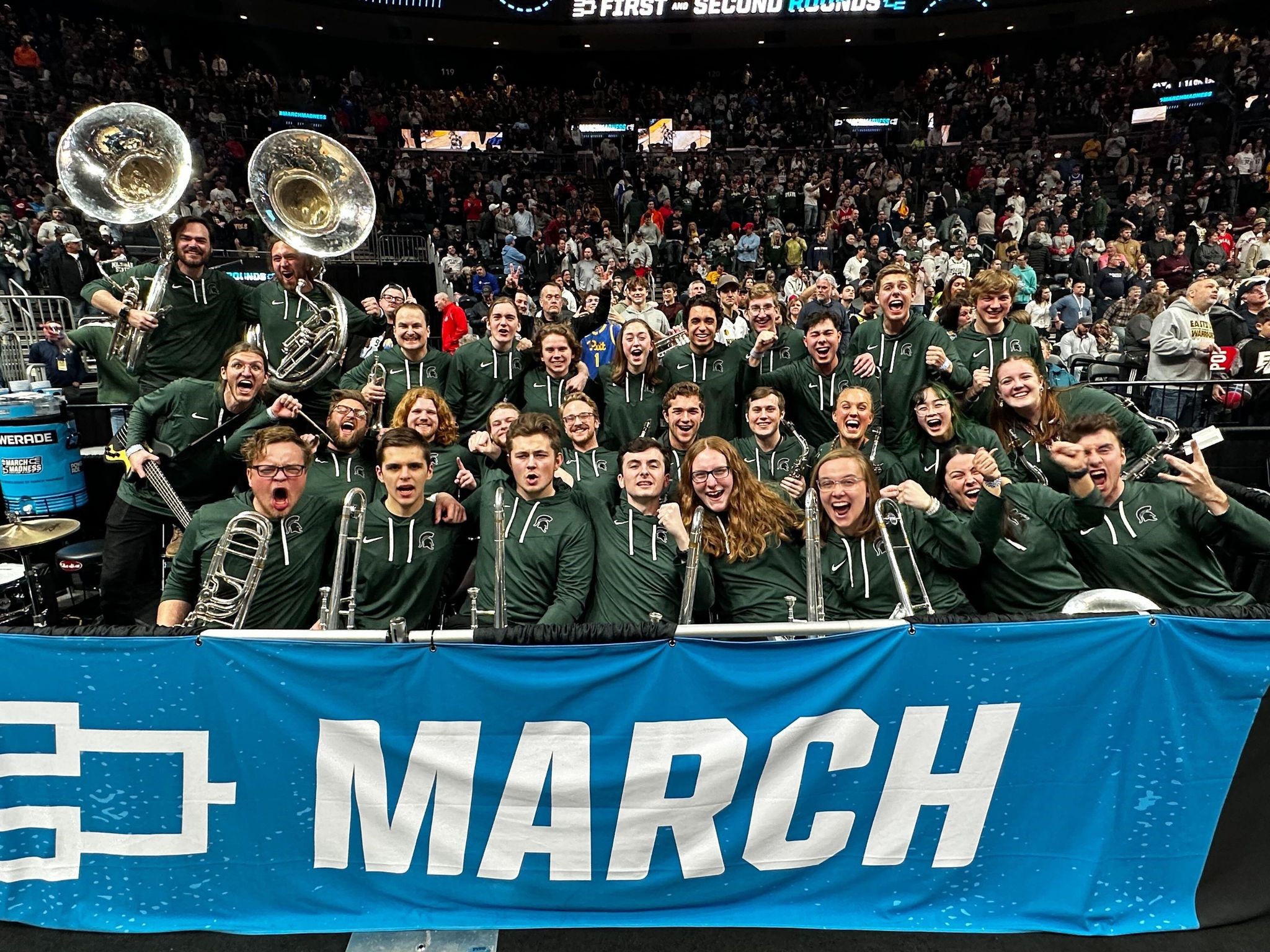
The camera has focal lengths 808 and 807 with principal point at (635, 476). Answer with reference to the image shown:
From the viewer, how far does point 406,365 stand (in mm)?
6281

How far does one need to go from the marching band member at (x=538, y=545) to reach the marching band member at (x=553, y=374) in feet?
5.29

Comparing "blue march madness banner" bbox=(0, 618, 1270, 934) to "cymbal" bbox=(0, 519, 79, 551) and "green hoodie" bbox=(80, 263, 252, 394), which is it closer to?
"cymbal" bbox=(0, 519, 79, 551)

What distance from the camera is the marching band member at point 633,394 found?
596 cm

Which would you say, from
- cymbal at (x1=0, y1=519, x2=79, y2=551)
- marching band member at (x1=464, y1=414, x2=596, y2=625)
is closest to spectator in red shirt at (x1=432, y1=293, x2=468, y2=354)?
cymbal at (x1=0, y1=519, x2=79, y2=551)

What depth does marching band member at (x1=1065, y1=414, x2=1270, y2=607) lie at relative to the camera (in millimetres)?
4051

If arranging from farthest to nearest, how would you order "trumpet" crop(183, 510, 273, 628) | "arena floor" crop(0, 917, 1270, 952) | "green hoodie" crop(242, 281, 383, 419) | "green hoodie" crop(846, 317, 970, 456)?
1. "green hoodie" crop(242, 281, 383, 419)
2. "green hoodie" crop(846, 317, 970, 456)
3. "trumpet" crop(183, 510, 273, 628)
4. "arena floor" crop(0, 917, 1270, 952)

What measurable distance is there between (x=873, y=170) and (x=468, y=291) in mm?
12983

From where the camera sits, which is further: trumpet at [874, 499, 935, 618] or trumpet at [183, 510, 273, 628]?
trumpet at [183, 510, 273, 628]

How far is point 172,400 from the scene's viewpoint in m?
5.34

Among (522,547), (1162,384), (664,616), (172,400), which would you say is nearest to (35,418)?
(172,400)

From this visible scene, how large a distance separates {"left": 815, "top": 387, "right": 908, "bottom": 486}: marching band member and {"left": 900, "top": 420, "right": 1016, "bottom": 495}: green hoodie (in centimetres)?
17

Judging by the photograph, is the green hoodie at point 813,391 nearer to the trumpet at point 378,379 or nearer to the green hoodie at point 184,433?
the trumpet at point 378,379

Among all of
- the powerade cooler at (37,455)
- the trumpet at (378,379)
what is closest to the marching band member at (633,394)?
the trumpet at (378,379)

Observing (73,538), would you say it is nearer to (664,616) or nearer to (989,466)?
(664,616)
